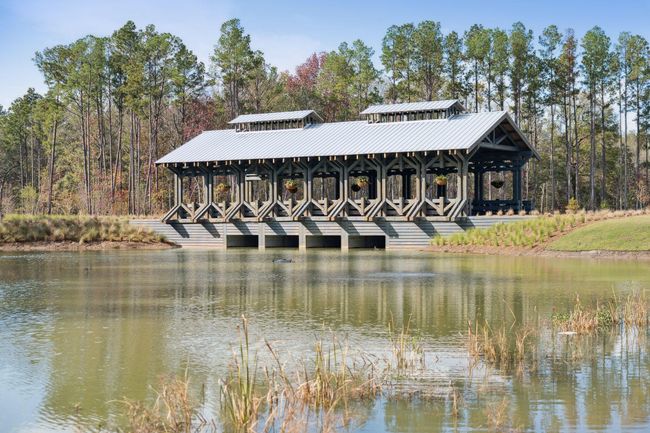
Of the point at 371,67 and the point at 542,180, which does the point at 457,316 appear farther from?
the point at 542,180

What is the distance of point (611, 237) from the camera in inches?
1188

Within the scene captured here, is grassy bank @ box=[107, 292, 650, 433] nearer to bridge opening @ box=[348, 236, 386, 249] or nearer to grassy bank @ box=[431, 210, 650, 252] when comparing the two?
grassy bank @ box=[431, 210, 650, 252]

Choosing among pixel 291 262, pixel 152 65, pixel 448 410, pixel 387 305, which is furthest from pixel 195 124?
pixel 448 410

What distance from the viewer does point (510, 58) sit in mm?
61188

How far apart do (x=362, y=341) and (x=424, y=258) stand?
64.5 feet

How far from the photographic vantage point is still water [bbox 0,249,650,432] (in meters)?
8.40

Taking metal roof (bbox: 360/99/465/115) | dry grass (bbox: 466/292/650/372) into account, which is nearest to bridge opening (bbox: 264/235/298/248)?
metal roof (bbox: 360/99/465/115)

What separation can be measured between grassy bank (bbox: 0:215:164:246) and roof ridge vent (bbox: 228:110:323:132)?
10050mm

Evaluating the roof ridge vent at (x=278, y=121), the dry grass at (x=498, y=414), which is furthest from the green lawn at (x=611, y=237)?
the dry grass at (x=498, y=414)

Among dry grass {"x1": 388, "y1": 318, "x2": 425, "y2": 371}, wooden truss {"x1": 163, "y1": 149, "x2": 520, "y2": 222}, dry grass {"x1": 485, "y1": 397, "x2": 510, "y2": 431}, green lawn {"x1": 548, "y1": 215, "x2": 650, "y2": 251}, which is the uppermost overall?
wooden truss {"x1": 163, "y1": 149, "x2": 520, "y2": 222}

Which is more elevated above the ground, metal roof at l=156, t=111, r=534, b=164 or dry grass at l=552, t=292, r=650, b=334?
metal roof at l=156, t=111, r=534, b=164

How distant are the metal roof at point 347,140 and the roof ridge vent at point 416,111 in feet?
1.68

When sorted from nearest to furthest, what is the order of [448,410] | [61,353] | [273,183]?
[448,410]
[61,353]
[273,183]

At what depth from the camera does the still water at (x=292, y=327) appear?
8.40 meters
